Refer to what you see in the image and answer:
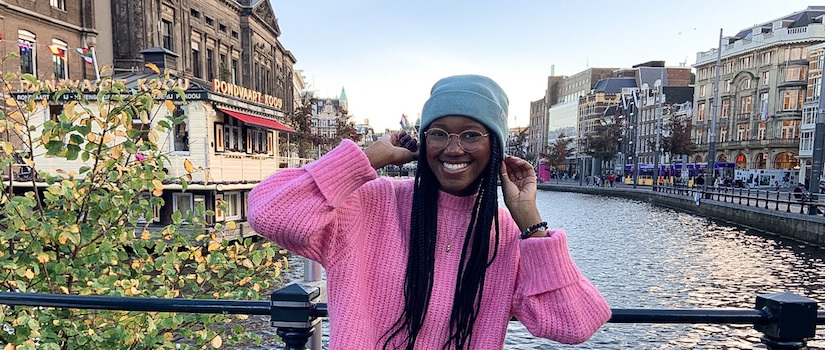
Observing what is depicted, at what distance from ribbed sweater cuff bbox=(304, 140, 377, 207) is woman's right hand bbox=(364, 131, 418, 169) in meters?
0.05

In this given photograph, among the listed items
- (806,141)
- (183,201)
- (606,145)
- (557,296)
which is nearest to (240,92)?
(183,201)

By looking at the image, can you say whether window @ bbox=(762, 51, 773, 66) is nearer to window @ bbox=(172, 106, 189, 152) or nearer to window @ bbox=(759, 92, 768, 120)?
window @ bbox=(759, 92, 768, 120)

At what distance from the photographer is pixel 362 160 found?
138 cm

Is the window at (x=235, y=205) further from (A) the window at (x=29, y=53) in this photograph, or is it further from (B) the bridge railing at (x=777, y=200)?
(B) the bridge railing at (x=777, y=200)

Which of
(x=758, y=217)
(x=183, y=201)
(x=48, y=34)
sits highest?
(x=48, y=34)

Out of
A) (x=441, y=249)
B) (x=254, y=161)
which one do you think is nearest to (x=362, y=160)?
(x=441, y=249)

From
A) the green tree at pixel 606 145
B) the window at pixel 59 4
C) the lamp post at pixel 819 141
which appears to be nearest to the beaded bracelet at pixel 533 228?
the lamp post at pixel 819 141

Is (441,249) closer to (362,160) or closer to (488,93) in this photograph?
(362,160)

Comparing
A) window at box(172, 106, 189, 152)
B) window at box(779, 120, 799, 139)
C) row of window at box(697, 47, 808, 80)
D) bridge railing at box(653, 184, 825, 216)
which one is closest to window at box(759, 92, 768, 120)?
window at box(779, 120, 799, 139)

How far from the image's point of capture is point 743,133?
49719 mm

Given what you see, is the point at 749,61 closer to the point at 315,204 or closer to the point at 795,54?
the point at 795,54

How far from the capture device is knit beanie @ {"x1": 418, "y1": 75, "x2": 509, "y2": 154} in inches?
51.4

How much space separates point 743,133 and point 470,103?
5952cm

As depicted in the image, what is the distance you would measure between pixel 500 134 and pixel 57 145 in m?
2.64
